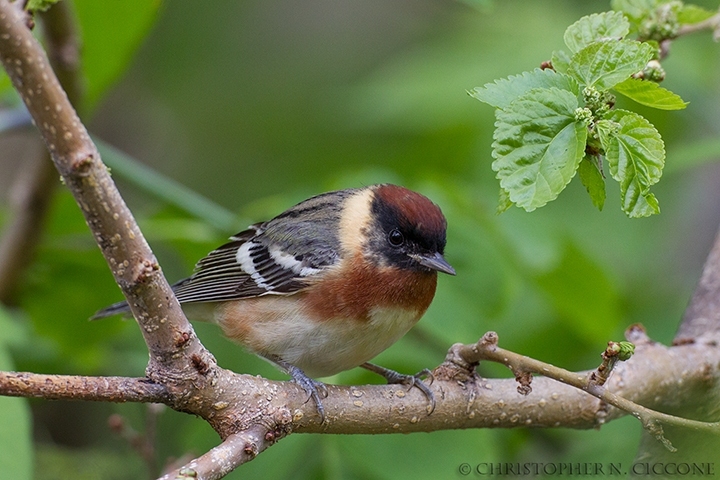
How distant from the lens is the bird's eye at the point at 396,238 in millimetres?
3504

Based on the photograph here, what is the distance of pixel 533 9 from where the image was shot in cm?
562

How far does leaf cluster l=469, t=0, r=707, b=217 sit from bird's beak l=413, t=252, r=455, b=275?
1232 millimetres

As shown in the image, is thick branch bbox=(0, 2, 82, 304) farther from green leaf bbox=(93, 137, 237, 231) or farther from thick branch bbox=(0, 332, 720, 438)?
thick branch bbox=(0, 332, 720, 438)

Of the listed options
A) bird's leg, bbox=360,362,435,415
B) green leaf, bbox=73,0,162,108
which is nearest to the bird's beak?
bird's leg, bbox=360,362,435,415

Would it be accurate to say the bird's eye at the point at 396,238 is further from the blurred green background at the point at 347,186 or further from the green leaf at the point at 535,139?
the green leaf at the point at 535,139

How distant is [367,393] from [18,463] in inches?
44.6

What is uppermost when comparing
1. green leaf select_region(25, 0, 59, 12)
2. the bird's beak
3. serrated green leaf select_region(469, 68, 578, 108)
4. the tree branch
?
green leaf select_region(25, 0, 59, 12)

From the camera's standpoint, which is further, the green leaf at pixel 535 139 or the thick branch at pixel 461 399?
the thick branch at pixel 461 399

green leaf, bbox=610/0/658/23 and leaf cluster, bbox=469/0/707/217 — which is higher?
green leaf, bbox=610/0/658/23

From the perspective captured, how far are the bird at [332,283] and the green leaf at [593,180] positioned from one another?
1094mm

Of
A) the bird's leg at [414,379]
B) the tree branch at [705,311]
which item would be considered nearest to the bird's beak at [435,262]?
the bird's leg at [414,379]

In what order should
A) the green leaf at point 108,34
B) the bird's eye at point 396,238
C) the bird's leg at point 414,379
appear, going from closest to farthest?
the bird's leg at point 414,379 → the bird's eye at point 396,238 → the green leaf at point 108,34

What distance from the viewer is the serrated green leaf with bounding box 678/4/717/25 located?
2982 millimetres

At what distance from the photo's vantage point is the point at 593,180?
212 centimetres
